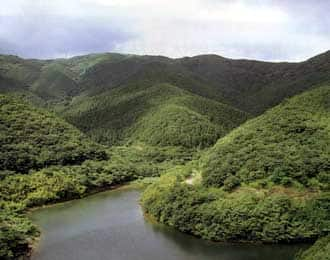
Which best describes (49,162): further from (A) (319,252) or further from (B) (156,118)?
(A) (319,252)

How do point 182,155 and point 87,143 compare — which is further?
point 182,155

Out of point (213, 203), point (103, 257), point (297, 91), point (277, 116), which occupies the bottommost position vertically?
point (103, 257)

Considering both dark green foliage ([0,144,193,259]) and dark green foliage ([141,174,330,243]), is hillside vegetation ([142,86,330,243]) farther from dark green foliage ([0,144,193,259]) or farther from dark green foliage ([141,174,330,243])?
dark green foliage ([0,144,193,259])

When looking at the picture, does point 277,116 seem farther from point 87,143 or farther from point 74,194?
point 87,143

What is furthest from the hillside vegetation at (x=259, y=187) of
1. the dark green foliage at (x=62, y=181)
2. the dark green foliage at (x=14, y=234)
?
the dark green foliage at (x=14, y=234)

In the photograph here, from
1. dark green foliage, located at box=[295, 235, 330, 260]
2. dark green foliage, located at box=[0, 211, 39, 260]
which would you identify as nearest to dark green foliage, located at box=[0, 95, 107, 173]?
dark green foliage, located at box=[0, 211, 39, 260]

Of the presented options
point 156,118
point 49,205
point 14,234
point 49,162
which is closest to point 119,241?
point 14,234

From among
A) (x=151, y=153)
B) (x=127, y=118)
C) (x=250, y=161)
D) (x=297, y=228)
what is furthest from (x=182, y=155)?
(x=297, y=228)

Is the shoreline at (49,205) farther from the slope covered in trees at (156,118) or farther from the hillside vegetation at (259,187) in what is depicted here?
the slope covered in trees at (156,118)
